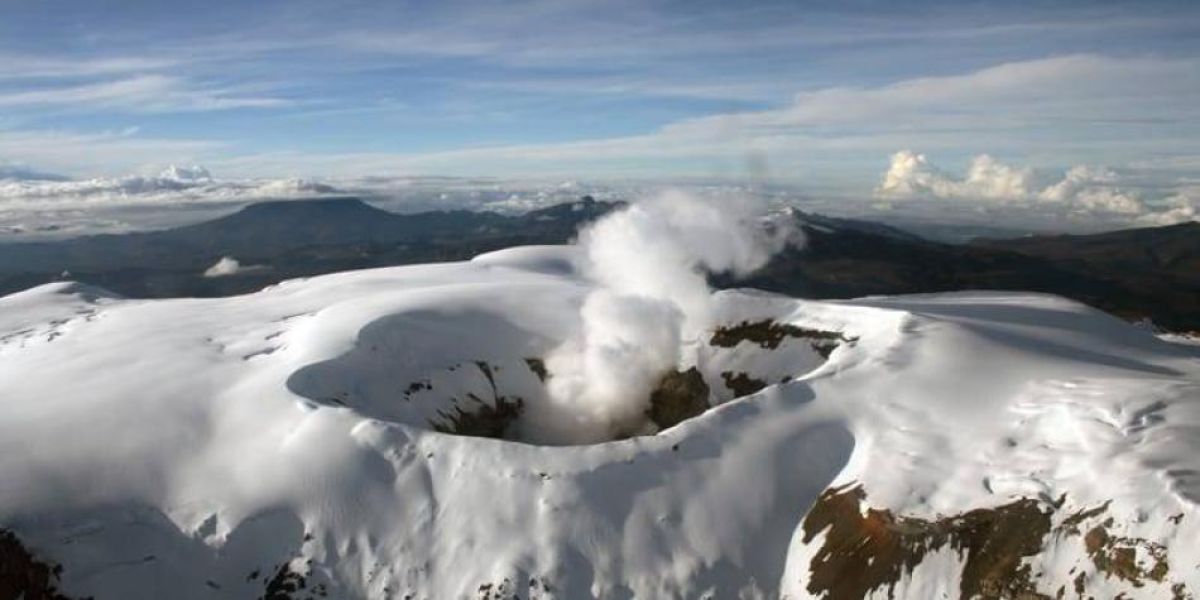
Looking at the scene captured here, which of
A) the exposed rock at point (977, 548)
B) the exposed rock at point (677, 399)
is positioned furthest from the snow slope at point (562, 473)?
the exposed rock at point (677, 399)

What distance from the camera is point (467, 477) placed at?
→ 41.3 m

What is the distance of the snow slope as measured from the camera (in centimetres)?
3556

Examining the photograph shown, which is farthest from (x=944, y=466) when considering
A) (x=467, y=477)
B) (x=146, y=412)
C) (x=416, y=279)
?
(x=416, y=279)

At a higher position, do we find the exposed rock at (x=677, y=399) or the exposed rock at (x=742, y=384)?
the exposed rock at (x=742, y=384)

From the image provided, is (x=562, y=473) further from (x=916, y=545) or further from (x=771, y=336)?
(x=771, y=336)

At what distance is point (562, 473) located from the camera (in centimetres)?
4125

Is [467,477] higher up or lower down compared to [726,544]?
higher up

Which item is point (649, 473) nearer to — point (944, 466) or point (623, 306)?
point (944, 466)

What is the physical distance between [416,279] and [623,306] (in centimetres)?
4462

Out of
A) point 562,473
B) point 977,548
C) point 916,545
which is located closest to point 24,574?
point 562,473

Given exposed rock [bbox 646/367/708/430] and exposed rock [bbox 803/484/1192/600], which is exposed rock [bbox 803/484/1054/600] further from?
exposed rock [bbox 646/367/708/430]

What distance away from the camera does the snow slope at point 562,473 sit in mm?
35562

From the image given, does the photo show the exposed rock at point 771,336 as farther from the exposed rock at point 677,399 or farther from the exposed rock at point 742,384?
the exposed rock at point 677,399

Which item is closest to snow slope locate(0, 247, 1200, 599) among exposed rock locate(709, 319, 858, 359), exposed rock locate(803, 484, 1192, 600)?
exposed rock locate(803, 484, 1192, 600)
